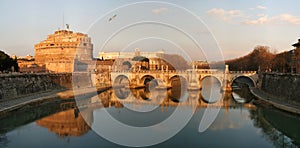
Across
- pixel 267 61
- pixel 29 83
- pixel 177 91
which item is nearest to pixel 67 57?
pixel 29 83

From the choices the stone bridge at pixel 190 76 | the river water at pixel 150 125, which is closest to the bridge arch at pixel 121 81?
the stone bridge at pixel 190 76

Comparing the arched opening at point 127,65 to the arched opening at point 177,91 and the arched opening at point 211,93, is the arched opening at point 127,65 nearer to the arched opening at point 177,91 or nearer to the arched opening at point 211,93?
the arched opening at point 177,91

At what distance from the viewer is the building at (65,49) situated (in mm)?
33031

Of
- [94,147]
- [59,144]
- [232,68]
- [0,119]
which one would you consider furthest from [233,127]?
[232,68]

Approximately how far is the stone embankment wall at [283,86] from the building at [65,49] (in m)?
20.2

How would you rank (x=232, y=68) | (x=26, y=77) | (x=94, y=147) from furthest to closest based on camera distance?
1. (x=232, y=68)
2. (x=26, y=77)
3. (x=94, y=147)

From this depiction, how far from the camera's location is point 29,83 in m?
19.3

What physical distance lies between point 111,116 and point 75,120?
6.20ft

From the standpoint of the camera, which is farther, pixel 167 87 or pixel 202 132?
pixel 167 87

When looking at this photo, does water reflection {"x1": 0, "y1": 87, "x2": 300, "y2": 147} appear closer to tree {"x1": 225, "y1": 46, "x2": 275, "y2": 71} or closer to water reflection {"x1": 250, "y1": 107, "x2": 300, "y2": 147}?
water reflection {"x1": 250, "y1": 107, "x2": 300, "y2": 147}

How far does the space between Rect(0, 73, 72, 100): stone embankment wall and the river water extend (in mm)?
2531

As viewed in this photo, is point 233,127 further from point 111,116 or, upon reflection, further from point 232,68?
point 232,68

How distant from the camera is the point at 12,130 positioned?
427 inches

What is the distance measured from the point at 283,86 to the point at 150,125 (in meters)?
10.0
